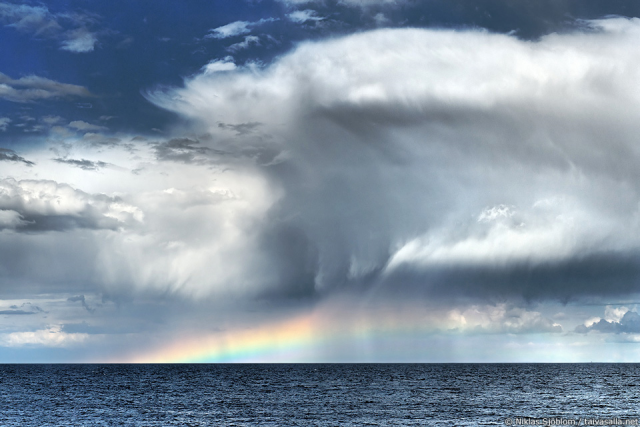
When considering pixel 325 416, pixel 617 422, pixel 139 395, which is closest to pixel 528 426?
pixel 617 422

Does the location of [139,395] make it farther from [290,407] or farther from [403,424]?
[403,424]

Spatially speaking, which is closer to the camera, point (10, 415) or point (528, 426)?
point (528, 426)

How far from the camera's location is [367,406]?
114 m

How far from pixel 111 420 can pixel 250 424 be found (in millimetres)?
24683

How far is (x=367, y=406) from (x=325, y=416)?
18014 millimetres

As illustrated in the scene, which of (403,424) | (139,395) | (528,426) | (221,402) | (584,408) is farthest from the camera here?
(139,395)

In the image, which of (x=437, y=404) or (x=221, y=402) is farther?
(x=221, y=402)

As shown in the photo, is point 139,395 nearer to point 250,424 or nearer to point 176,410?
point 176,410

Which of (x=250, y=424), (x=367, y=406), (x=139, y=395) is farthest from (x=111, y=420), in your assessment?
(x=139, y=395)

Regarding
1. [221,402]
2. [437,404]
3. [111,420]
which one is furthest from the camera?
[221,402]

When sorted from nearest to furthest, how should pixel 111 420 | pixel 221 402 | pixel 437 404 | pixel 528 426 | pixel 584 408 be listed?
pixel 528 426 < pixel 111 420 < pixel 584 408 < pixel 437 404 < pixel 221 402

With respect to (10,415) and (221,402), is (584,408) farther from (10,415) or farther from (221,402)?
(10,415)

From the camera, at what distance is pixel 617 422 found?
86.2 m

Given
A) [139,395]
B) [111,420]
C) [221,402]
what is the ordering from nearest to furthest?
[111,420] → [221,402] → [139,395]
